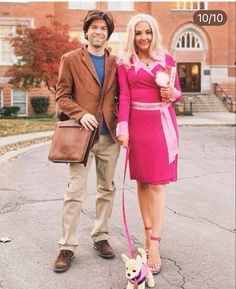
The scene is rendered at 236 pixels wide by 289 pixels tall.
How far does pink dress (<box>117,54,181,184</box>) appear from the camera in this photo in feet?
6.86

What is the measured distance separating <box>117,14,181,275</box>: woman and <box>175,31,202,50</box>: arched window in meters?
24.0

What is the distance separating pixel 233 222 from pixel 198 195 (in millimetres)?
1107

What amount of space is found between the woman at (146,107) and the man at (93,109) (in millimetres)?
77

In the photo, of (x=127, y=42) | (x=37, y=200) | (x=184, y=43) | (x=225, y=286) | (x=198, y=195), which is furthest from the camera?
(x=184, y=43)

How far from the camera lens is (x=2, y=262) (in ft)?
7.81

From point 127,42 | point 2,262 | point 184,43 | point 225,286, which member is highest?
point 184,43

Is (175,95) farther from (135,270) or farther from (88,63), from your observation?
→ (135,270)

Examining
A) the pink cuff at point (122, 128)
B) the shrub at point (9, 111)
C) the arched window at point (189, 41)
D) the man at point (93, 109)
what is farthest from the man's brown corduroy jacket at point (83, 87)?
the arched window at point (189, 41)

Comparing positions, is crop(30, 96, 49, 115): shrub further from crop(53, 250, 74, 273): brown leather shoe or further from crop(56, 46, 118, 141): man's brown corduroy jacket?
crop(53, 250, 74, 273): brown leather shoe

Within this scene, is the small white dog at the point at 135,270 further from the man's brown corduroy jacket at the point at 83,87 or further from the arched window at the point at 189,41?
the arched window at the point at 189,41

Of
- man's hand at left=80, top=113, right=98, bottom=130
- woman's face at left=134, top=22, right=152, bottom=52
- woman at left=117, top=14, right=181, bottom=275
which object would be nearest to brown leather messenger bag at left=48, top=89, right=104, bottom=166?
man's hand at left=80, top=113, right=98, bottom=130

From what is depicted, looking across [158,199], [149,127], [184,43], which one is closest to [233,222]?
[158,199]

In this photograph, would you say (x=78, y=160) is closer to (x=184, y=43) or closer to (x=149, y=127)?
(x=149, y=127)

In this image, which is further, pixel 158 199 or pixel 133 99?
pixel 158 199
